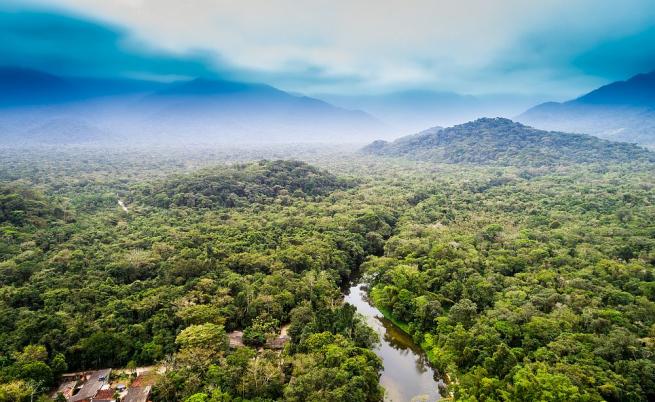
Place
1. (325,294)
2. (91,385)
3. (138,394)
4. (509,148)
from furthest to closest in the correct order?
(509,148) < (325,294) < (91,385) < (138,394)

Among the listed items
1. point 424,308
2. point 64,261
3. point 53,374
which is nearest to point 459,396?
point 424,308

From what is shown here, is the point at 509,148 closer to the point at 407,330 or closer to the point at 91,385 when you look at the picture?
the point at 407,330

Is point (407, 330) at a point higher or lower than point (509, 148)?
lower

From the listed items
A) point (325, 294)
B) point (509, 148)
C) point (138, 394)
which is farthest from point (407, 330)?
point (509, 148)

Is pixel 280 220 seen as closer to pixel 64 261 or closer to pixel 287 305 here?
pixel 287 305

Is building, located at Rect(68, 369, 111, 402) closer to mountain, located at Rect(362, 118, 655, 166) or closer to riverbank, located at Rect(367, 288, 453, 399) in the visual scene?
riverbank, located at Rect(367, 288, 453, 399)

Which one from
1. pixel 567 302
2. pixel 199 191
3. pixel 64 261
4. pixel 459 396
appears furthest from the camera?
pixel 199 191

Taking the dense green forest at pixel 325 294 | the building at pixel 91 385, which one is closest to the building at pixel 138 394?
the dense green forest at pixel 325 294
